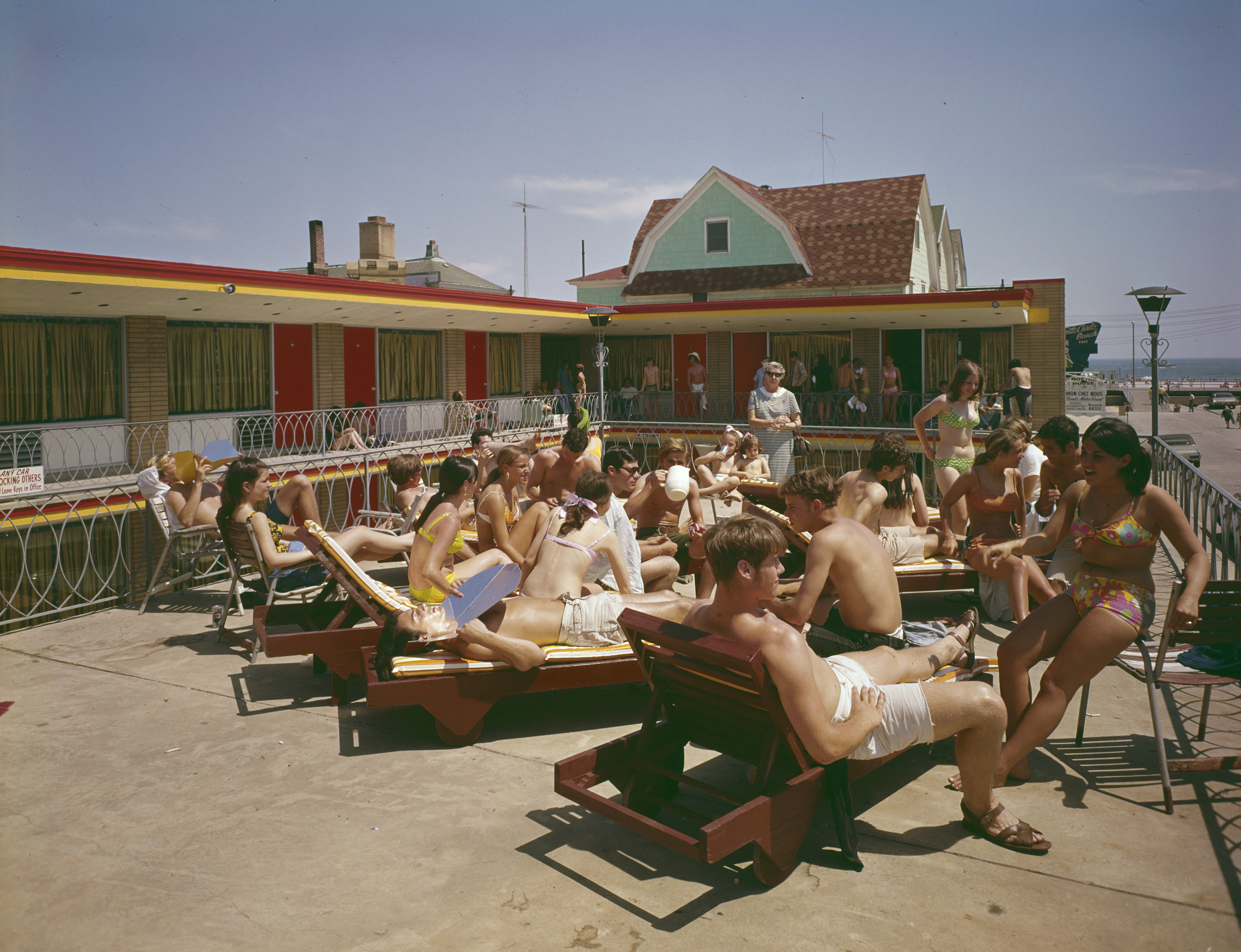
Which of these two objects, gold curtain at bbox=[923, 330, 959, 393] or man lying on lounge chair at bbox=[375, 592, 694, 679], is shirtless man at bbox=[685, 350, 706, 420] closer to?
gold curtain at bbox=[923, 330, 959, 393]

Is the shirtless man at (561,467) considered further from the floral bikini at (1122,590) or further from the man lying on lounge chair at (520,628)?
the floral bikini at (1122,590)

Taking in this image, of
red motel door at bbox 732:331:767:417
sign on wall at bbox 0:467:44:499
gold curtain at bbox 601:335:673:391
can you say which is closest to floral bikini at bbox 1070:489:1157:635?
sign on wall at bbox 0:467:44:499

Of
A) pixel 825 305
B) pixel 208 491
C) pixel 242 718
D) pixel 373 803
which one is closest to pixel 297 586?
pixel 242 718

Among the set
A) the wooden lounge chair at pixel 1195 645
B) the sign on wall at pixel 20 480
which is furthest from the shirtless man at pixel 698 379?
the wooden lounge chair at pixel 1195 645

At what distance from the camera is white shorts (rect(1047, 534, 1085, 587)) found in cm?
485

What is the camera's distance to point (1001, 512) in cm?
655

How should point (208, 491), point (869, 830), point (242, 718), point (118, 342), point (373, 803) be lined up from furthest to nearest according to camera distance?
point (118, 342) < point (208, 491) < point (242, 718) < point (373, 803) < point (869, 830)

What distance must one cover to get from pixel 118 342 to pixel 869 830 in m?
14.3

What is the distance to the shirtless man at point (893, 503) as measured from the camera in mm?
6195

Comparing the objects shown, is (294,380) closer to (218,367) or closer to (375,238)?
(218,367)

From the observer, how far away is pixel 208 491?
26.8 ft

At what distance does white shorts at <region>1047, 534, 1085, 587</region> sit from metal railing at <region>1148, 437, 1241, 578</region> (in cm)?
84

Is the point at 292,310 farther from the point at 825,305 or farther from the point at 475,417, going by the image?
the point at 825,305

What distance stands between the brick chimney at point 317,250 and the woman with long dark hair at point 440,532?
2890 cm
